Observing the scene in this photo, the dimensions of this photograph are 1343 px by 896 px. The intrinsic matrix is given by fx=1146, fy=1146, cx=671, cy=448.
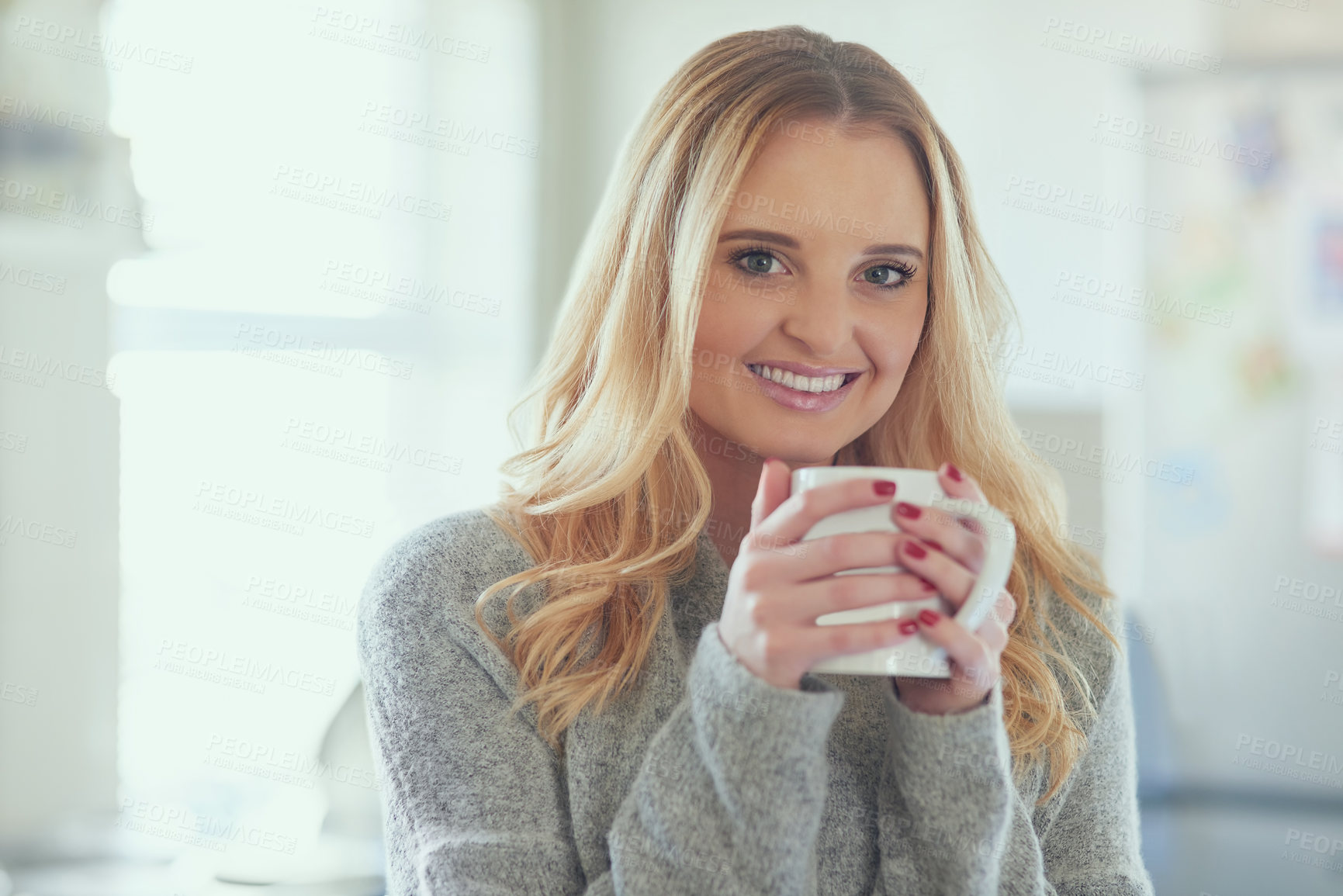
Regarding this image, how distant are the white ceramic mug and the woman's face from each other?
328 mm

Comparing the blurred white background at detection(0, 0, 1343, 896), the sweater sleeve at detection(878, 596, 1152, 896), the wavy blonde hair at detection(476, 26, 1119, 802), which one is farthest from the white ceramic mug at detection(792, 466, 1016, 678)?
the blurred white background at detection(0, 0, 1343, 896)

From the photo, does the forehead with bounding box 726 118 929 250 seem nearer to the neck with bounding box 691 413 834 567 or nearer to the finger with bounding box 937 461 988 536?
the neck with bounding box 691 413 834 567

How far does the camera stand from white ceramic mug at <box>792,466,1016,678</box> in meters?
0.72

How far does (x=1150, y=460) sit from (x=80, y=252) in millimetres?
2366

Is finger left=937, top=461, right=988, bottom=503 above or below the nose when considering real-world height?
below

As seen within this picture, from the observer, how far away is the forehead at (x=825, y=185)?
1.05 metres

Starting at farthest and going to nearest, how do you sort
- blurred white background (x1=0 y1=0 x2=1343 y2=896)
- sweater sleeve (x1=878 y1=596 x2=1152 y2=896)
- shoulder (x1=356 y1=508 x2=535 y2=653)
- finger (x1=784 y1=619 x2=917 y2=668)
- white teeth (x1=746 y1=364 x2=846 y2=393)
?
blurred white background (x1=0 y1=0 x2=1343 y2=896), white teeth (x1=746 y1=364 x2=846 y2=393), shoulder (x1=356 y1=508 x2=535 y2=653), sweater sleeve (x1=878 y1=596 x2=1152 y2=896), finger (x1=784 y1=619 x2=917 y2=668)

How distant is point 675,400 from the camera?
107 cm

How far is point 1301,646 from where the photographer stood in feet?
9.01

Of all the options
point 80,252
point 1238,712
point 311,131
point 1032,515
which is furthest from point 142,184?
point 1238,712

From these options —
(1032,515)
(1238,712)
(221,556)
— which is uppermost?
(1032,515)

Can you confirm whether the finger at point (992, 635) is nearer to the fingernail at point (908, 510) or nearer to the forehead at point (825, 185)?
the fingernail at point (908, 510)

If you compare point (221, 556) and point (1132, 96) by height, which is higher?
point (1132, 96)

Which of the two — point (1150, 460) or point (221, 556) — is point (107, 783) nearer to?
point (221, 556)
